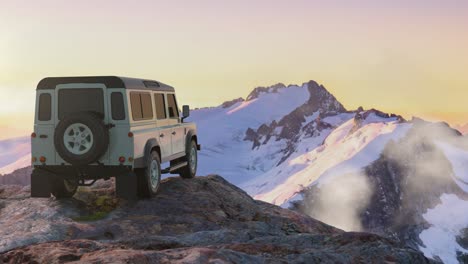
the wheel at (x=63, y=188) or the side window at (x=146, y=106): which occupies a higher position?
the side window at (x=146, y=106)

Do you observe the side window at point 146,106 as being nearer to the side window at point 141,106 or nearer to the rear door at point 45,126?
the side window at point 141,106

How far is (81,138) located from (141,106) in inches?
73.8

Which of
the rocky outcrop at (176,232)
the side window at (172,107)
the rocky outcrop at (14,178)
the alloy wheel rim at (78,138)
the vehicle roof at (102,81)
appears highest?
the vehicle roof at (102,81)

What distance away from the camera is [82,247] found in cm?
744

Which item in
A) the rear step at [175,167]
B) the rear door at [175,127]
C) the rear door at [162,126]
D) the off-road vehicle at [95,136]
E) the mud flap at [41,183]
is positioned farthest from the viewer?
the rear door at [175,127]

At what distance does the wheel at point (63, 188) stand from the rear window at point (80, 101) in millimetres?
1875

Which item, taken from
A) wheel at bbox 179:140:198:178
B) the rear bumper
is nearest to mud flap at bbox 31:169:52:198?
the rear bumper

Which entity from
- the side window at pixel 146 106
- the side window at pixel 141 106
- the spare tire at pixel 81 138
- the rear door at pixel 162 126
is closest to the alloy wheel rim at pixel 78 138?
the spare tire at pixel 81 138

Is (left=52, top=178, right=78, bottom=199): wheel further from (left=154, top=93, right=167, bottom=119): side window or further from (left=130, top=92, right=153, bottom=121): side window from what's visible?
(left=154, top=93, right=167, bottom=119): side window

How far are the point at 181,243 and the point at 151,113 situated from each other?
27.6ft

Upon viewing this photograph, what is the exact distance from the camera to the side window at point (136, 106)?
Answer: 14.9 m

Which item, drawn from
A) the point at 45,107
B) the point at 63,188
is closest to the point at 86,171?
the point at 63,188

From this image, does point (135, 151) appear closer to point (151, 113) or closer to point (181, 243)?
point (151, 113)

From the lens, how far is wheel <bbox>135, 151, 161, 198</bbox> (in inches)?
588
